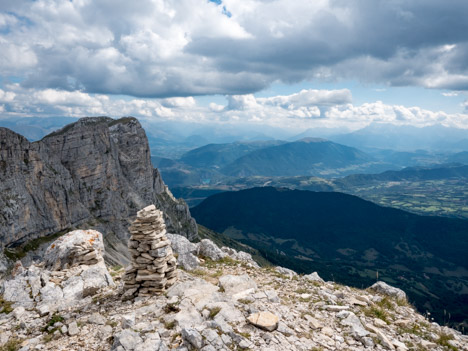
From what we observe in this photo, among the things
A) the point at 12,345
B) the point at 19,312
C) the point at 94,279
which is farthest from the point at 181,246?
the point at 12,345

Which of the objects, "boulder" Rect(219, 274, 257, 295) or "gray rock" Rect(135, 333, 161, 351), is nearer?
"gray rock" Rect(135, 333, 161, 351)

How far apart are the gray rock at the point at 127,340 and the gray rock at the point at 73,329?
9.56 ft

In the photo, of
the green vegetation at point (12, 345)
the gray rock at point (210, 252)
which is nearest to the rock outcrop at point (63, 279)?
the green vegetation at point (12, 345)

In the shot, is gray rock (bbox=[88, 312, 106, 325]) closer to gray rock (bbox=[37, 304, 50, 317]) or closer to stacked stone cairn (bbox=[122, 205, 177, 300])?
stacked stone cairn (bbox=[122, 205, 177, 300])

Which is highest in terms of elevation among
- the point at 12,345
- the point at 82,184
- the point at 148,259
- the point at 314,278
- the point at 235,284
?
the point at 148,259

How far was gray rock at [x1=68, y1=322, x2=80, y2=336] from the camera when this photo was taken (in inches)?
482

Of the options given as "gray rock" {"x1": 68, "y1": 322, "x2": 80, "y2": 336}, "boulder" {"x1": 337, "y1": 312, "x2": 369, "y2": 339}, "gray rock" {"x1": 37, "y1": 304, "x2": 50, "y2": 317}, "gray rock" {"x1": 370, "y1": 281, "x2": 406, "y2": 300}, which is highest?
"boulder" {"x1": 337, "y1": 312, "x2": 369, "y2": 339}

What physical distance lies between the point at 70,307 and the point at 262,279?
39.1 ft

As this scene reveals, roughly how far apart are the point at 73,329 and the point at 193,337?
6302 millimetres

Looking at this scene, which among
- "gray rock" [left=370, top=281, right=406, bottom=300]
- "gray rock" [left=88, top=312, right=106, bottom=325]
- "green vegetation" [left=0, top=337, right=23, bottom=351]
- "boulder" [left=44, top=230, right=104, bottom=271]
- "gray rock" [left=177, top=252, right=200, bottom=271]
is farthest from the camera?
"boulder" [left=44, top=230, right=104, bottom=271]

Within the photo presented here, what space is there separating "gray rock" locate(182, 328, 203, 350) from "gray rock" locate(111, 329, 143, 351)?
176 cm

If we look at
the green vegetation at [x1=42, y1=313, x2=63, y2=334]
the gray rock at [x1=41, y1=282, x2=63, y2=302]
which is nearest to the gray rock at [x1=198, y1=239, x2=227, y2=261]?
the gray rock at [x1=41, y1=282, x2=63, y2=302]

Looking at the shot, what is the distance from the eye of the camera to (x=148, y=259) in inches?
625

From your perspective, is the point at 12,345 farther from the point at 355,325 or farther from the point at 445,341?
the point at 445,341
